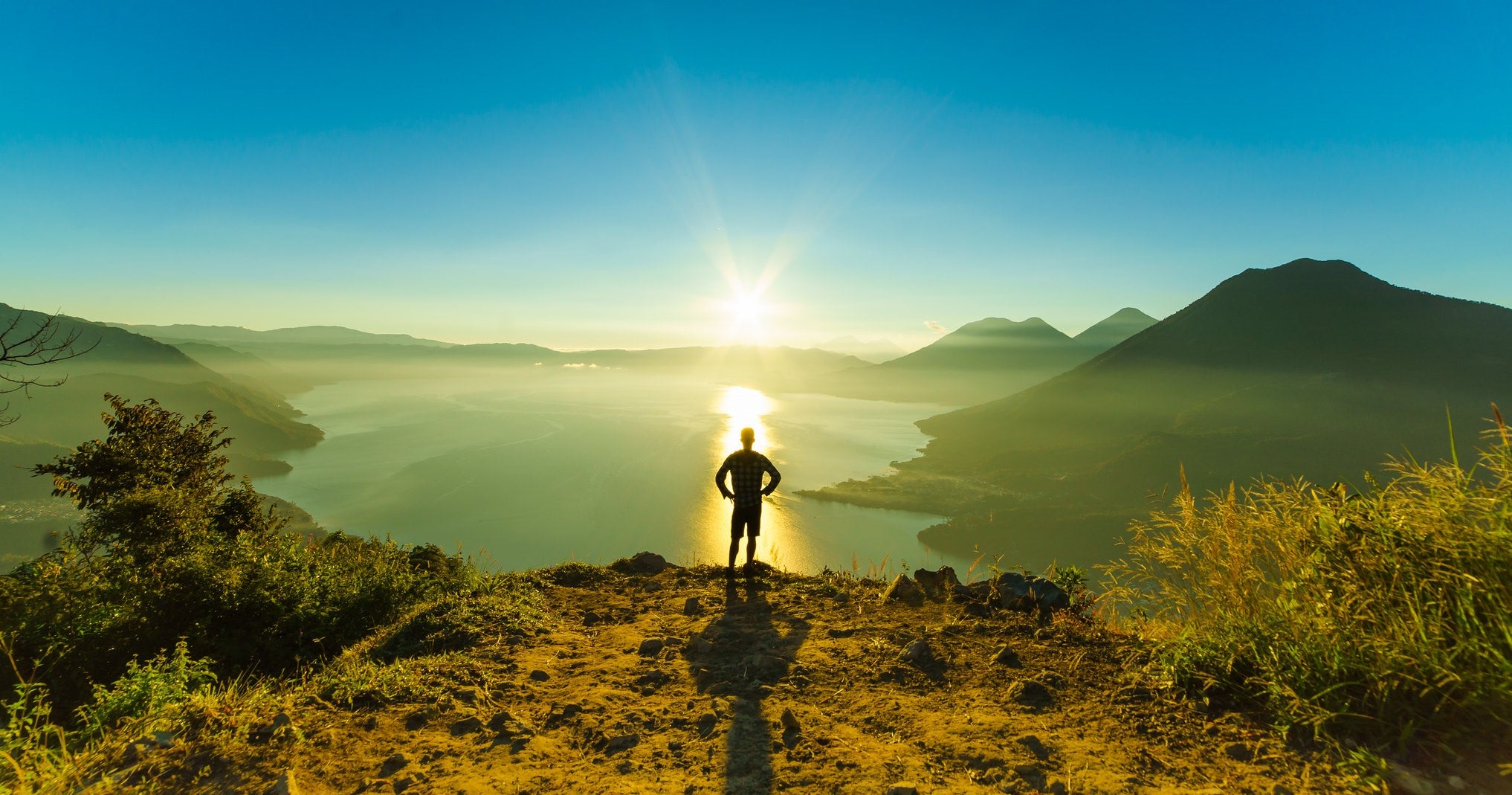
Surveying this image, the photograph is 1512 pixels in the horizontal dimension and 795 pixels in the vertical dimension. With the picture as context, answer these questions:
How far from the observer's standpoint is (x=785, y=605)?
6766 mm

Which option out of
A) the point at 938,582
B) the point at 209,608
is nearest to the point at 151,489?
the point at 209,608

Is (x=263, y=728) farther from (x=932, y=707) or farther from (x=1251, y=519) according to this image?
(x=1251, y=519)

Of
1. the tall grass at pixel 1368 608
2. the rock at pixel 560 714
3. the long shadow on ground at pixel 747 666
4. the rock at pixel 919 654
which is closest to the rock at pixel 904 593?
the long shadow on ground at pixel 747 666

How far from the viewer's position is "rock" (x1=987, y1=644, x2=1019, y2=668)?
4.78m

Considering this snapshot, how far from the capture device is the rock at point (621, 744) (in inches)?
145

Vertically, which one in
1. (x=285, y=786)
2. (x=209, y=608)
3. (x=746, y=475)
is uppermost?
(x=746, y=475)

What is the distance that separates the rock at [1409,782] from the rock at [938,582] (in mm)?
4000

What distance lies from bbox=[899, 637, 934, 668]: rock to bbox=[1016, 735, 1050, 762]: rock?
1.34 meters

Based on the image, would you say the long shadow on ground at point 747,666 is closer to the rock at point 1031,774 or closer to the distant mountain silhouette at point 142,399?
the rock at point 1031,774

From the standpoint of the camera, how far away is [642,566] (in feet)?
29.5

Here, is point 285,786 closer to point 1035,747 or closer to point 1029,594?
point 1035,747

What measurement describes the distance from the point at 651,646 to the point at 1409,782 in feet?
16.6

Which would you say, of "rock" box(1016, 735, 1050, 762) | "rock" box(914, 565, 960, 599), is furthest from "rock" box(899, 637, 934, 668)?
"rock" box(914, 565, 960, 599)

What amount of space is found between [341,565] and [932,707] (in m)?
8.74
